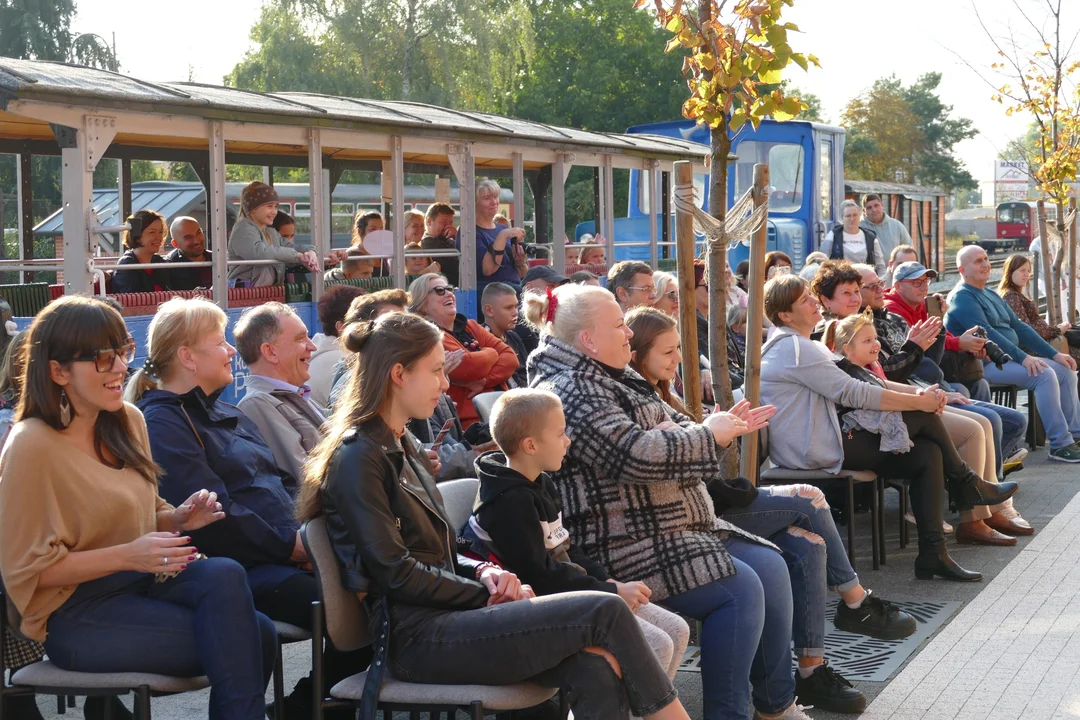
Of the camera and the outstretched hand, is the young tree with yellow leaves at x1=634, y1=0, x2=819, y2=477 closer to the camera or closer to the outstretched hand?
the outstretched hand

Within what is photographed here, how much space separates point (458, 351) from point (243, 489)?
7.65 ft

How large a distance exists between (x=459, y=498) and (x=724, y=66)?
7.29 feet

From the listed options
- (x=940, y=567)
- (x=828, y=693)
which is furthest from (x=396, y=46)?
(x=828, y=693)

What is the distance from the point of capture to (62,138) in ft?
25.3

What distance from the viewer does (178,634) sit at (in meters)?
3.53

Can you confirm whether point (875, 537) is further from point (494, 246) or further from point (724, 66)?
point (494, 246)

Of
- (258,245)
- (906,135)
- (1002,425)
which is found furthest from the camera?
(906,135)

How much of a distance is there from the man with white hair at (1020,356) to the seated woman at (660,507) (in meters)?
6.00

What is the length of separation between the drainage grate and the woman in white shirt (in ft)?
31.6

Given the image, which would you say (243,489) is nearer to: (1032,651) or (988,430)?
(1032,651)

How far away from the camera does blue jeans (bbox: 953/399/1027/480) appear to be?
8117 mm

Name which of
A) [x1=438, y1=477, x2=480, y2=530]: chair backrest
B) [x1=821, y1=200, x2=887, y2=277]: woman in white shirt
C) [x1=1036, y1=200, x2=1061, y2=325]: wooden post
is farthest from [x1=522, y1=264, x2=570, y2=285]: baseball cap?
[x1=1036, y1=200, x2=1061, y2=325]: wooden post

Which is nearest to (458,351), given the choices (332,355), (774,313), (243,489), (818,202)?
(332,355)

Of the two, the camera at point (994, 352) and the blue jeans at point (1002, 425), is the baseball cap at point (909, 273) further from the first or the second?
the blue jeans at point (1002, 425)
